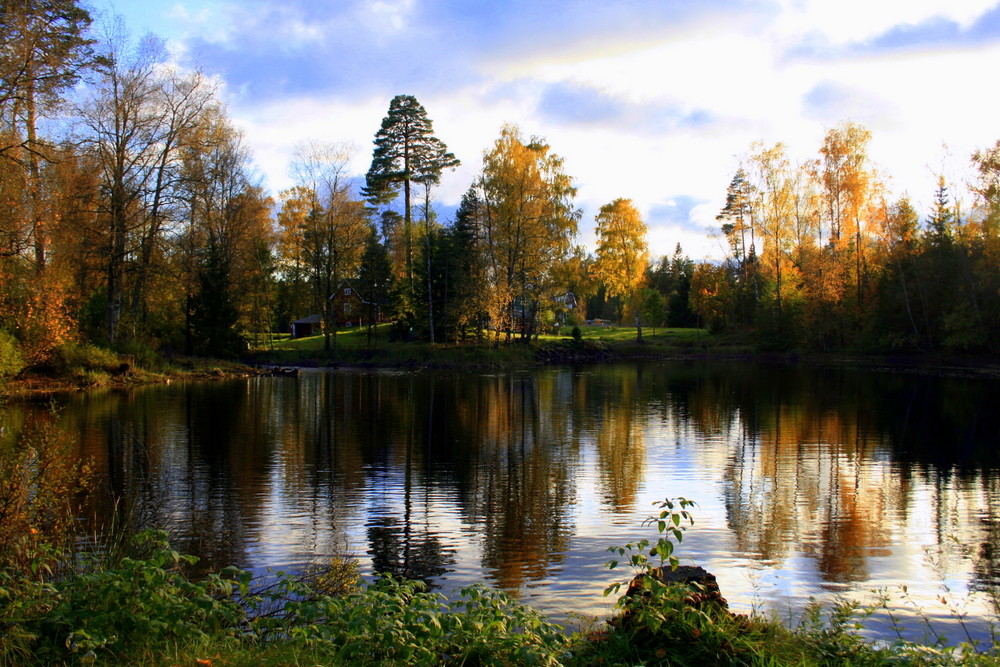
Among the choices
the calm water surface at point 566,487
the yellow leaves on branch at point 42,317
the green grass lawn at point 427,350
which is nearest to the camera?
the calm water surface at point 566,487

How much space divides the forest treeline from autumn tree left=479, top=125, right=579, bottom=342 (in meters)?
0.13

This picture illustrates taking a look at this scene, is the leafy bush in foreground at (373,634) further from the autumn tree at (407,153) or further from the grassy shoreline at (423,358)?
the autumn tree at (407,153)

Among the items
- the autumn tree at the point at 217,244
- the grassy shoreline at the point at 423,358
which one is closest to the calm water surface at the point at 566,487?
the grassy shoreline at the point at 423,358

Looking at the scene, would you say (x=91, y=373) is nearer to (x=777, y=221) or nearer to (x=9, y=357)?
(x=9, y=357)

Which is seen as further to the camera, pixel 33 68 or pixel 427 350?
pixel 427 350

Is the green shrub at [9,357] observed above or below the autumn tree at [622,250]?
below

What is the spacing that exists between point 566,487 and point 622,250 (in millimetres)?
44228

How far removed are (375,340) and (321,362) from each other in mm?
6575

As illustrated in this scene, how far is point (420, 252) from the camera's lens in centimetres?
5016

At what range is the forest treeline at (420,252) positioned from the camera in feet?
92.8

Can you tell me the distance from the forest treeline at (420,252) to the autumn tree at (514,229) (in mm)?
128

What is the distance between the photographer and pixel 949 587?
7301 mm

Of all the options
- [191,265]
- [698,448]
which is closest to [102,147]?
[191,265]

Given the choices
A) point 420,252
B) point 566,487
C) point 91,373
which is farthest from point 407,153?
point 566,487
